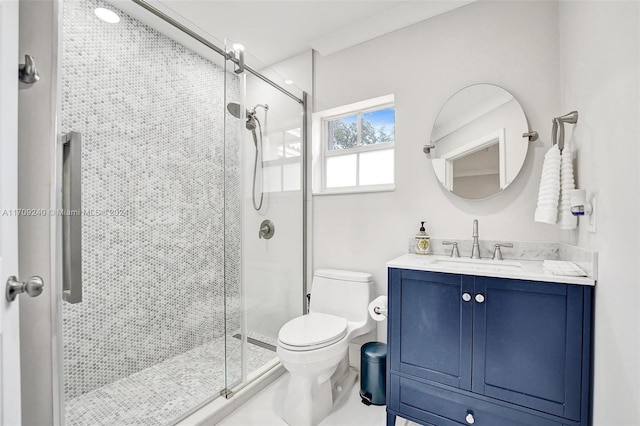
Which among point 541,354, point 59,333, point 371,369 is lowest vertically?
point 371,369

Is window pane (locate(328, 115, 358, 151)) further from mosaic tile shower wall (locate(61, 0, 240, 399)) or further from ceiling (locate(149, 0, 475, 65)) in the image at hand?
mosaic tile shower wall (locate(61, 0, 240, 399))

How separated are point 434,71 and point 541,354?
5.47ft

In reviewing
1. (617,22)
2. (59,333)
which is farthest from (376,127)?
(59,333)

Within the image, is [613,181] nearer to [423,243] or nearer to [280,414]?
[423,243]

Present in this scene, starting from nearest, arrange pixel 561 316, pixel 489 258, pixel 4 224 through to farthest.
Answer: pixel 4 224 → pixel 561 316 → pixel 489 258

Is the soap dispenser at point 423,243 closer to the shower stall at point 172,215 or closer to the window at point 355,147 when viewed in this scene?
the window at point 355,147

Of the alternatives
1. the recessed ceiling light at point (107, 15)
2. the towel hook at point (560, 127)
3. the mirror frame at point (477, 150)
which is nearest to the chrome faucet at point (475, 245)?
the mirror frame at point (477, 150)

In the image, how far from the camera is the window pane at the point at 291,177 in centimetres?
213

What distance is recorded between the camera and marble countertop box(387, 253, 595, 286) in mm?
1089

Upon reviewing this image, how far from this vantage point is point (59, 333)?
0.99m

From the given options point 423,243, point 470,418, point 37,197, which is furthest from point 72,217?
point 470,418

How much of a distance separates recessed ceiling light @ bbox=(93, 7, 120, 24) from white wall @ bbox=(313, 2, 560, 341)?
1351mm

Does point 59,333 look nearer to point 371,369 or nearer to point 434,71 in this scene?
point 371,369

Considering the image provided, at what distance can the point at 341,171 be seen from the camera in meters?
2.29
